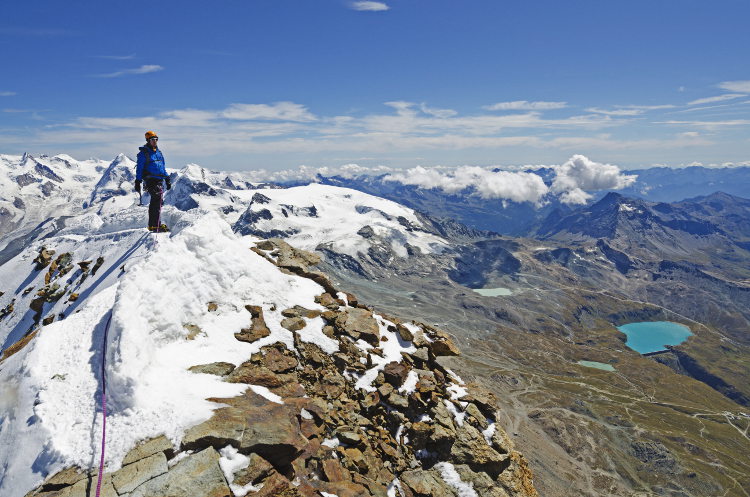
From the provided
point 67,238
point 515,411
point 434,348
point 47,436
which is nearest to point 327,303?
point 434,348

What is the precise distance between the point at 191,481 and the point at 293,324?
13.0 m

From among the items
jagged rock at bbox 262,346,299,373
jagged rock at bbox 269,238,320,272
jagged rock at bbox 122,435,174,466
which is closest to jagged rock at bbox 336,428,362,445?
jagged rock at bbox 262,346,299,373

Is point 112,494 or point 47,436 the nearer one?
point 112,494

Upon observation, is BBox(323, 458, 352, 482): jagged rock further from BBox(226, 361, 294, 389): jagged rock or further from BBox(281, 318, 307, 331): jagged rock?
BBox(281, 318, 307, 331): jagged rock

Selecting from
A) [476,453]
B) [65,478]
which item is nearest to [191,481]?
[65,478]

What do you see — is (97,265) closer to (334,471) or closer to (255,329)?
(255,329)

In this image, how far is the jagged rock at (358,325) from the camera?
94.9 ft

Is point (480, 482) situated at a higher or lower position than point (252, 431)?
lower

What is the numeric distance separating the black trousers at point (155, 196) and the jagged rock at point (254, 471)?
796 inches

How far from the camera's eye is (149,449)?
47.4 ft

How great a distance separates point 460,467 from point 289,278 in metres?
18.5

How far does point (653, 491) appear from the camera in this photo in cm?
14650

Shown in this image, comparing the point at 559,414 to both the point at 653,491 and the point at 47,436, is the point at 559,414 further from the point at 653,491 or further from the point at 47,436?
the point at 47,436

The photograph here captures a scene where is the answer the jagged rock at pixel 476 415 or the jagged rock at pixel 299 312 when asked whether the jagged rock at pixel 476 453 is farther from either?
the jagged rock at pixel 299 312
